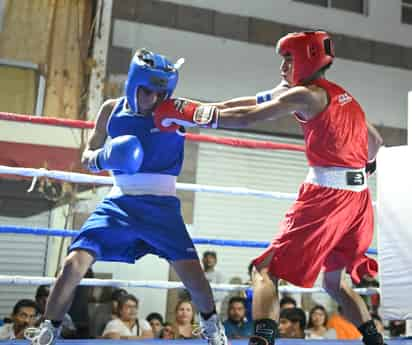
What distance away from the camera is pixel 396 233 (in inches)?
100

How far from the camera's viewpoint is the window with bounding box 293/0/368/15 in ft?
20.6

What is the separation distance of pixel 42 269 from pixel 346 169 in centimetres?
370

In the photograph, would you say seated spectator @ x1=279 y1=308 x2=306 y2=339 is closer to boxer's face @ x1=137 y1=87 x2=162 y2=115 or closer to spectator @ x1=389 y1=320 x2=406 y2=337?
spectator @ x1=389 y1=320 x2=406 y2=337

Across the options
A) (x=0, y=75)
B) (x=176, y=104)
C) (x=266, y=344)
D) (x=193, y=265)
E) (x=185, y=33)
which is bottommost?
(x=266, y=344)

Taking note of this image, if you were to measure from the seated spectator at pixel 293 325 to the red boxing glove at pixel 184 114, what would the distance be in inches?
86.9

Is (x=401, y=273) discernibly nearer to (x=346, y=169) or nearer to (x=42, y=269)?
(x=346, y=169)

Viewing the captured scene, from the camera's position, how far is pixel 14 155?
4332 mm

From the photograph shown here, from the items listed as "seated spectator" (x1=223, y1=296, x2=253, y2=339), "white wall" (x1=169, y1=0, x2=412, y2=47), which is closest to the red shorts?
"seated spectator" (x1=223, y1=296, x2=253, y2=339)

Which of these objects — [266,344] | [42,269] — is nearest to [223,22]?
[42,269]

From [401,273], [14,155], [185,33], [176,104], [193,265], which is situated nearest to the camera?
[176,104]

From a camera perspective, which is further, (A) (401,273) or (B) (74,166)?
(B) (74,166)

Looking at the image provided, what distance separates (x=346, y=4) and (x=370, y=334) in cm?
525

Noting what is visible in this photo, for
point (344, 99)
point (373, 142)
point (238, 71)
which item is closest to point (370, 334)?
point (373, 142)

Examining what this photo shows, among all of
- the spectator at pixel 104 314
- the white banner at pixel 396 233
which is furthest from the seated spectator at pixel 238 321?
the white banner at pixel 396 233
